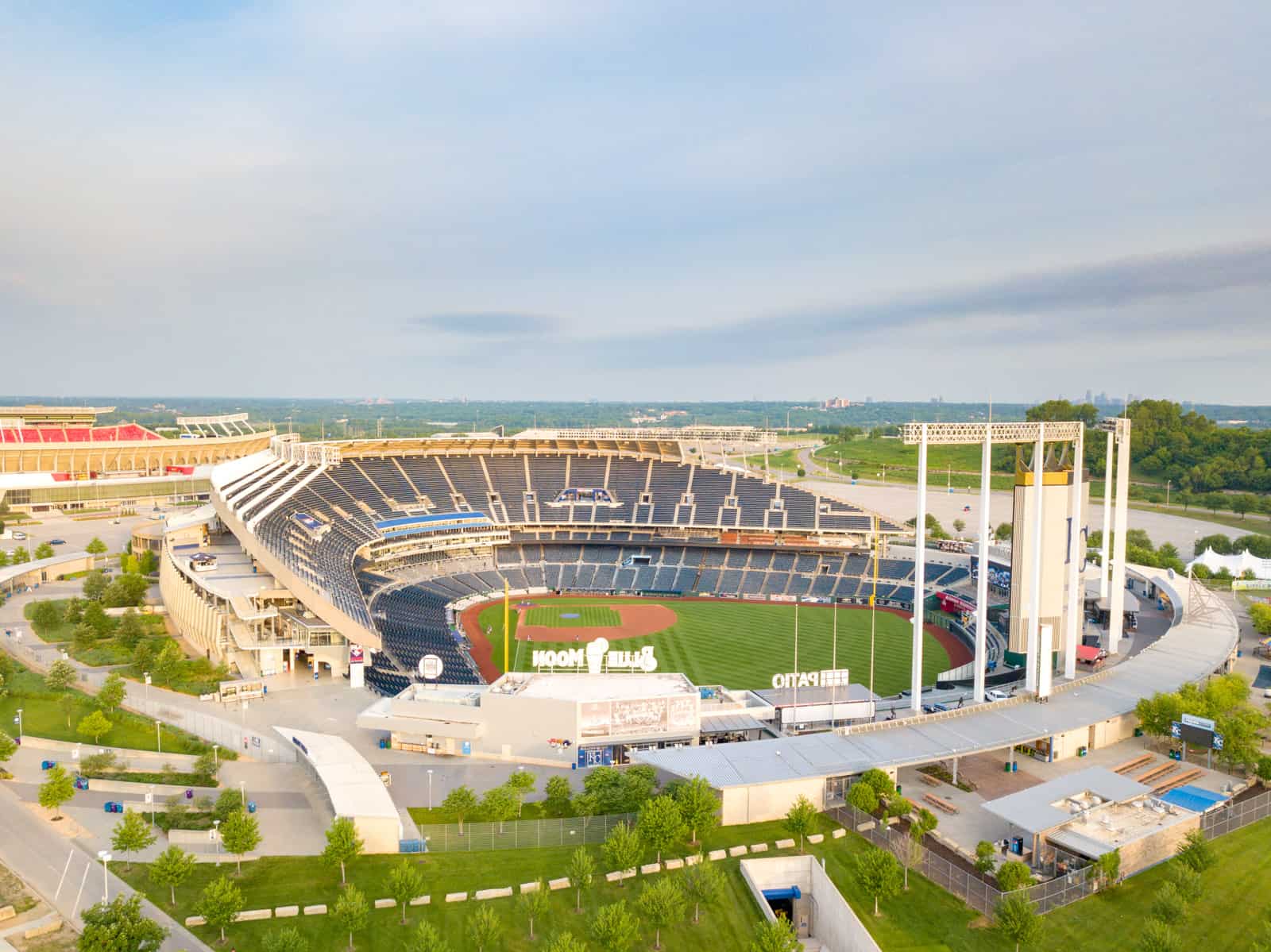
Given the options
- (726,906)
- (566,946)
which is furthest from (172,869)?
(726,906)

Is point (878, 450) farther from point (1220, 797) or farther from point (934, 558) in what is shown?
point (1220, 797)

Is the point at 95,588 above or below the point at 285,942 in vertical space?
above

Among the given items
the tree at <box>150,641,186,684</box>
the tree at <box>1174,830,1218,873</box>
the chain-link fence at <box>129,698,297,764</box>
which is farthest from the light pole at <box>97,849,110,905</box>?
the tree at <box>1174,830,1218,873</box>

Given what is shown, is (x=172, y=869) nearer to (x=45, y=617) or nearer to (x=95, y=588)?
(x=45, y=617)

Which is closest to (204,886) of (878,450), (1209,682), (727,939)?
(727,939)

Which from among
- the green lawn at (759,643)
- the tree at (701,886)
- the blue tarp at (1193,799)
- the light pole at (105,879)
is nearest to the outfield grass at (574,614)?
the green lawn at (759,643)
